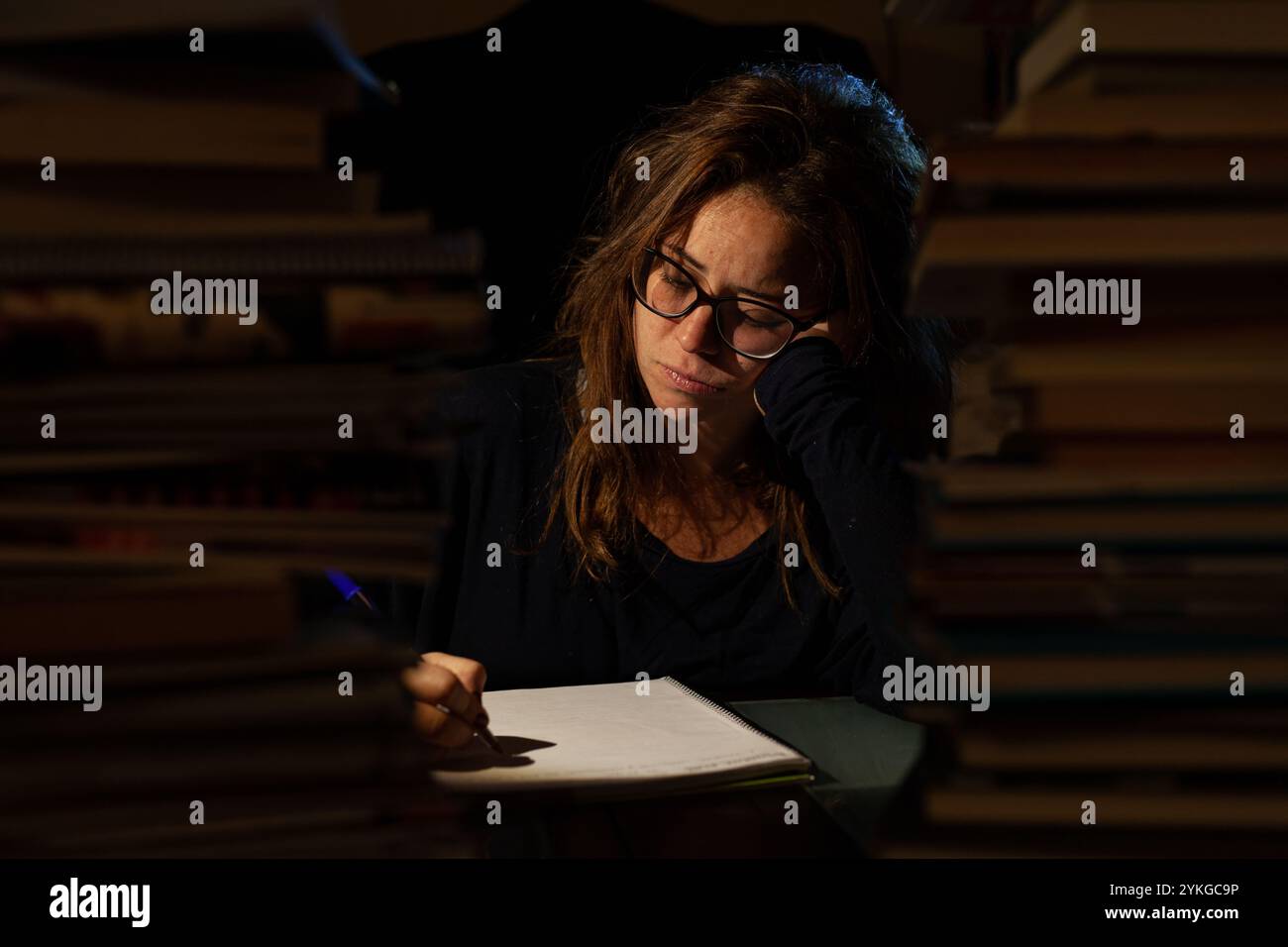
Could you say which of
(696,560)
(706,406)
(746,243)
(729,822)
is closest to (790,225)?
(746,243)

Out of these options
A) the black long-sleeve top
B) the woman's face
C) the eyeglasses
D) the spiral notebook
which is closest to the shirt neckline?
the black long-sleeve top

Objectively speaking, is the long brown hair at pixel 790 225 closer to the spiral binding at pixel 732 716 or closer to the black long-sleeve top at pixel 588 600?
the black long-sleeve top at pixel 588 600

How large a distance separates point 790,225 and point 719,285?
18 centimetres

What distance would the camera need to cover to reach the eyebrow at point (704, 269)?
171cm

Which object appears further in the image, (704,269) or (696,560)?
(696,560)

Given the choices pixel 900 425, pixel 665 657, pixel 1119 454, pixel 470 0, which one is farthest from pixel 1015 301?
pixel 900 425

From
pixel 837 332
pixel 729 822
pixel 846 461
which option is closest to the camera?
pixel 729 822

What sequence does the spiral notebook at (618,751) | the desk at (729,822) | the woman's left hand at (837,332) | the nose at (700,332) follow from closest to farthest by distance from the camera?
the desk at (729,822)
the spiral notebook at (618,751)
the nose at (700,332)
the woman's left hand at (837,332)

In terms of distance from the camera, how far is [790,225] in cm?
178

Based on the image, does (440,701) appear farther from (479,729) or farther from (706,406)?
(706,406)

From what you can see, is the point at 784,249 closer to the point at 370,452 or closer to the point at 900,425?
the point at 900,425

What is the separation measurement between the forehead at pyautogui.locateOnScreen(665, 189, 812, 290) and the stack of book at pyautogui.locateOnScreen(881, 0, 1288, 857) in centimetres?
117

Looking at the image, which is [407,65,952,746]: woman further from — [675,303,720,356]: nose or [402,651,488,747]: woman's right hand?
[402,651,488,747]: woman's right hand

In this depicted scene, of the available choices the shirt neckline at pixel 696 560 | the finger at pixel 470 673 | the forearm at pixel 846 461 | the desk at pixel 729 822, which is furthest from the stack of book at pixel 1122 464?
the shirt neckline at pixel 696 560
